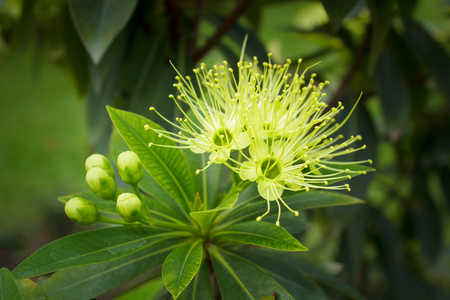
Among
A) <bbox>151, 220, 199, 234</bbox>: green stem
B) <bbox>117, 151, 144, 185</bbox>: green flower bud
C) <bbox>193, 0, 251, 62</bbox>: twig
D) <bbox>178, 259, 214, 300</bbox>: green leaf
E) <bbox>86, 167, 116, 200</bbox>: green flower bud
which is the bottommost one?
<bbox>178, 259, 214, 300</bbox>: green leaf

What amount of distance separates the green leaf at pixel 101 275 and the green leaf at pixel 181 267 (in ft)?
0.26

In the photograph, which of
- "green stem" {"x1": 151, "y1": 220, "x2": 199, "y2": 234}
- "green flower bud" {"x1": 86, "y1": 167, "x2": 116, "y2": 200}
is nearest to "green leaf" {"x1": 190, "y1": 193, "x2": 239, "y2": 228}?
"green stem" {"x1": 151, "y1": 220, "x2": 199, "y2": 234}

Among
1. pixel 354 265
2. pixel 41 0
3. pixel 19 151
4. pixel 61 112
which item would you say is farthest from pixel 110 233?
pixel 61 112

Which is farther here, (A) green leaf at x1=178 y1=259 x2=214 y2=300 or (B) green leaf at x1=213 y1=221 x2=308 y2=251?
(A) green leaf at x1=178 y1=259 x2=214 y2=300

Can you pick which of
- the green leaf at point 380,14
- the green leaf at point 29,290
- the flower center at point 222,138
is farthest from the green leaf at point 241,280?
the green leaf at point 380,14

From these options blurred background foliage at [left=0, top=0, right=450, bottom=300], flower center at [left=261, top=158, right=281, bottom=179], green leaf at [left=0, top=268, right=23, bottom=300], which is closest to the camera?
green leaf at [left=0, top=268, right=23, bottom=300]

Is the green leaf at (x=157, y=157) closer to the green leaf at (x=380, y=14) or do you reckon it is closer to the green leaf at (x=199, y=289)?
the green leaf at (x=199, y=289)

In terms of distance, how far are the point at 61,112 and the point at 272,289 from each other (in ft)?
17.1

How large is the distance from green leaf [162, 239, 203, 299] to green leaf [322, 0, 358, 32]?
2.18 ft

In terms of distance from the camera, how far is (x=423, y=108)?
1.86 metres

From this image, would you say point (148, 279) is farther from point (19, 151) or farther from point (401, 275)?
point (19, 151)

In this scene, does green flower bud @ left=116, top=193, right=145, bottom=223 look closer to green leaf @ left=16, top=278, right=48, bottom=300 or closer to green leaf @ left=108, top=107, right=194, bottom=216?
green leaf @ left=108, top=107, right=194, bottom=216

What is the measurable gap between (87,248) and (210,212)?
236 mm

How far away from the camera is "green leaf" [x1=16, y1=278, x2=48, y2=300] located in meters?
0.78
